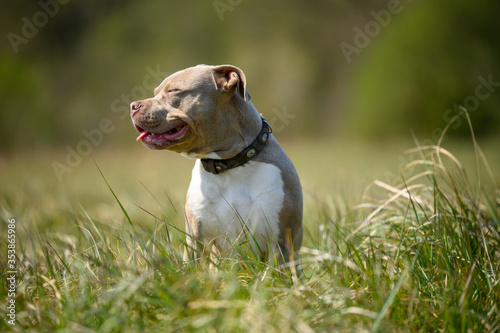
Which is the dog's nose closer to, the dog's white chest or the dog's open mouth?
the dog's open mouth

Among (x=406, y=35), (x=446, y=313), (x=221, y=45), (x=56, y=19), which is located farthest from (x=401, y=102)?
(x=56, y=19)

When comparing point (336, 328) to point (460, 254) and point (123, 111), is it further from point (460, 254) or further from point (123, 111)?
point (123, 111)

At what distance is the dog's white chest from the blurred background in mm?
7468

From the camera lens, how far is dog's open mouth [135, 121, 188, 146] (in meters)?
2.48

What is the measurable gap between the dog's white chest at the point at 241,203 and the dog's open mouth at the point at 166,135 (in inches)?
12.6

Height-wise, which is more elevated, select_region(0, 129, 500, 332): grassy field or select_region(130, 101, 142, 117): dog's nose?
select_region(130, 101, 142, 117): dog's nose

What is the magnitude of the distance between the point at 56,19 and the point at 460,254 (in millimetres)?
17541
